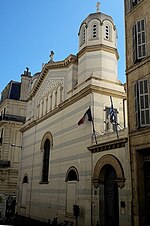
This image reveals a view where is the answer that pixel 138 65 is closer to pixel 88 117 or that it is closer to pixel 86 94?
pixel 88 117

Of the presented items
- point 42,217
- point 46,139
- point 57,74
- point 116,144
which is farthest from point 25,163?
point 116,144

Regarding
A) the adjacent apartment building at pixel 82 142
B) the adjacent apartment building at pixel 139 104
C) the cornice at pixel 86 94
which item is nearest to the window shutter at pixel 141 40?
the adjacent apartment building at pixel 139 104

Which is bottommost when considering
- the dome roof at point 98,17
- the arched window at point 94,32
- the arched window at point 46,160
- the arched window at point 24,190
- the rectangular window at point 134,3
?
the arched window at point 24,190

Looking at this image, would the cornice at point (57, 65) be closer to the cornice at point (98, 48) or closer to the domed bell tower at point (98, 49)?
→ the domed bell tower at point (98, 49)

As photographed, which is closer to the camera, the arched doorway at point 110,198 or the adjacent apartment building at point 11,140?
the arched doorway at point 110,198

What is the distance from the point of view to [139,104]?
44.9 feet

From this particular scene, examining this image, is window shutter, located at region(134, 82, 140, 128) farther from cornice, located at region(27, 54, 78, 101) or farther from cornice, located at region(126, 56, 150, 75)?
cornice, located at region(27, 54, 78, 101)

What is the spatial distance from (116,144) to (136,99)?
3.01m

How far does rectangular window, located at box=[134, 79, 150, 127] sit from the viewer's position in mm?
13180

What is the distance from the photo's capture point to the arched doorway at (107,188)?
51.5 feet

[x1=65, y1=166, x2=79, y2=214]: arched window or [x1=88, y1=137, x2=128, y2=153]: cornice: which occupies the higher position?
[x1=88, y1=137, x2=128, y2=153]: cornice

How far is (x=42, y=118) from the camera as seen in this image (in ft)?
88.9

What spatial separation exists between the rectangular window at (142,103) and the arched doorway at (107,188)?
121 inches

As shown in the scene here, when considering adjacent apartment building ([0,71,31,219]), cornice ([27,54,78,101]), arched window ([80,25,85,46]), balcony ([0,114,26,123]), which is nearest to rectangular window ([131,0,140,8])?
arched window ([80,25,85,46])
